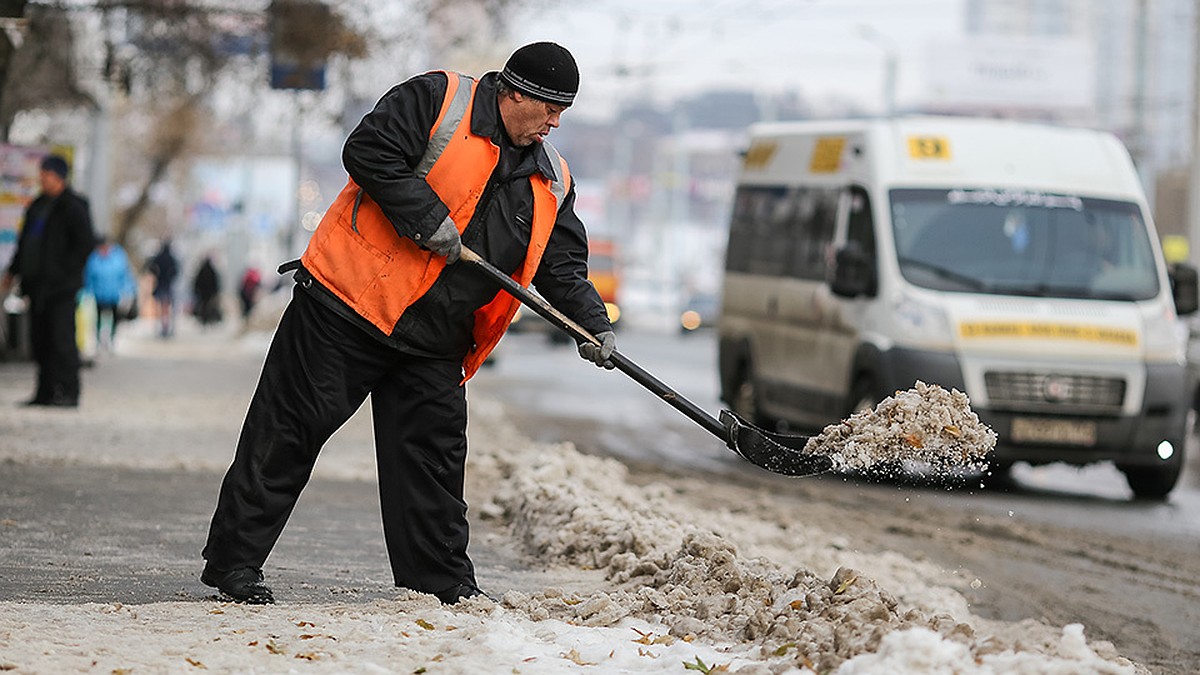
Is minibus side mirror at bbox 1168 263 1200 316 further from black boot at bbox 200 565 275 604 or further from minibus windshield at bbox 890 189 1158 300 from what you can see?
black boot at bbox 200 565 275 604

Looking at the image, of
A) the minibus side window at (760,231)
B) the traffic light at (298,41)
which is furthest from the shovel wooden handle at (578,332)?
the traffic light at (298,41)

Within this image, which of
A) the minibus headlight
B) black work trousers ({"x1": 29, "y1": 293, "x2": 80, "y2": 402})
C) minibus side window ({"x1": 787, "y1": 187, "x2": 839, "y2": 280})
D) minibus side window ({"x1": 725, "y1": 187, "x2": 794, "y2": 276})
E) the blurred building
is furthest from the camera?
the blurred building

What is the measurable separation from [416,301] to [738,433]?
1.19 m

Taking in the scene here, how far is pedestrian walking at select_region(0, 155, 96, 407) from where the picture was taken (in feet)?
50.0

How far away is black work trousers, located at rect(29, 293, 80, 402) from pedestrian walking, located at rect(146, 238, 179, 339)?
2197cm

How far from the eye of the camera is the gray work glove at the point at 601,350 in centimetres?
680

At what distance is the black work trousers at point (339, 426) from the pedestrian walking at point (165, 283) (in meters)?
31.5

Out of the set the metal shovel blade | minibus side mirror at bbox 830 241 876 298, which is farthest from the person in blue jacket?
the metal shovel blade

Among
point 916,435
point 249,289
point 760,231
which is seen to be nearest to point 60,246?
point 760,231

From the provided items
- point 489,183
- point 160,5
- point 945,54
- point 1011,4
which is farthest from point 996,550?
point 1011,4

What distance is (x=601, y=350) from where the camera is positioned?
6.80 metres

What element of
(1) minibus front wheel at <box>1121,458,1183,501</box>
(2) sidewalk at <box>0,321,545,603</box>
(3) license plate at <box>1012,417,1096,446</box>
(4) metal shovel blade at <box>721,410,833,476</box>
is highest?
(4) metal shovel blade at <box>721,410,833,476</box>

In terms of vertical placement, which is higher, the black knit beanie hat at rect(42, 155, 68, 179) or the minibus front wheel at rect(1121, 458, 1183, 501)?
the black knit beanie hat at rect(42, 155, 68, 179)

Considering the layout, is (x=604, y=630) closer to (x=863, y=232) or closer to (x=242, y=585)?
(x=242, y=585)
